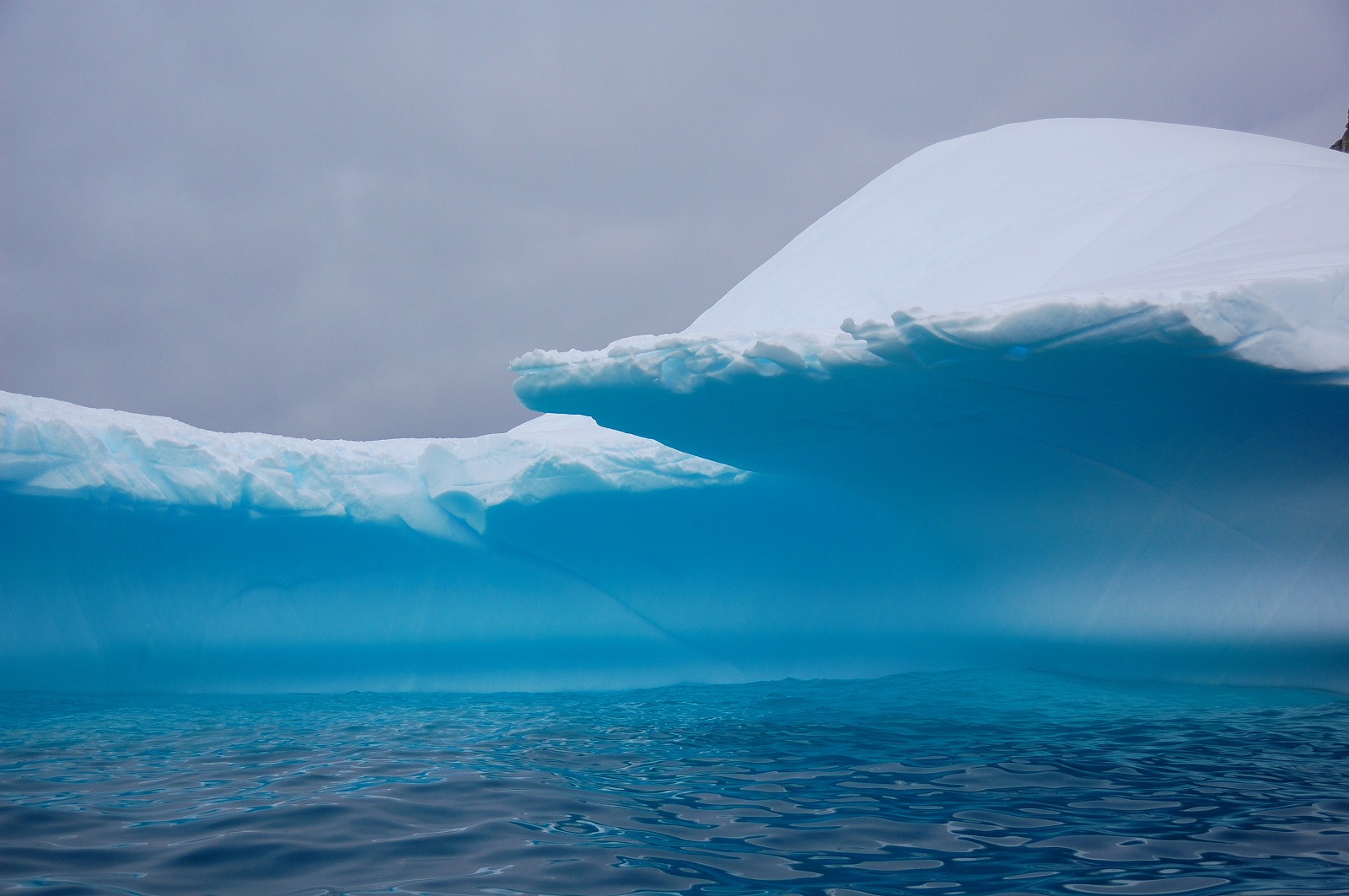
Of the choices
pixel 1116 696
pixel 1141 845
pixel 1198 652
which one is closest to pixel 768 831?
pixel 1141 845

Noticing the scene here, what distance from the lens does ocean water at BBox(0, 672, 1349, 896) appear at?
233 centimetres

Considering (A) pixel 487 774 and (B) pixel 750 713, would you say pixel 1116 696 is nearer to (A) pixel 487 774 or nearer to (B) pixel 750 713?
(B) pixel 750 713

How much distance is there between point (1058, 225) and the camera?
25.2 feet

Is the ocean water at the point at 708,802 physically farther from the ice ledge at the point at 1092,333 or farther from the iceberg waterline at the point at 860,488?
the ice ledge at the point at 1092,333

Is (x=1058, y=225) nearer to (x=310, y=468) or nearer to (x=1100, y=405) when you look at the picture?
(x=1100, y=405)

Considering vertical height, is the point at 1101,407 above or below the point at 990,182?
below

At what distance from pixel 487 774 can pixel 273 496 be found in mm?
4910

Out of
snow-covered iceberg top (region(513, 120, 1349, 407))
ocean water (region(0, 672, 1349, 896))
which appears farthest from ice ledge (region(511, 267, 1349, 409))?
ocean water (region(0, 672, 1349, 896))

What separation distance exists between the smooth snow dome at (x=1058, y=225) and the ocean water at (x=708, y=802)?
241cm

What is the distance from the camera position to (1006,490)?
654 cm

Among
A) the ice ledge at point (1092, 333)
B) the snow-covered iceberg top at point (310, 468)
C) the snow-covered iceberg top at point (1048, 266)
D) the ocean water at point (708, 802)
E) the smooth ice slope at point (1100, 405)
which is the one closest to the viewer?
the ocean water at point (708, 802)

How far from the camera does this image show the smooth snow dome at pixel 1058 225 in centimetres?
606

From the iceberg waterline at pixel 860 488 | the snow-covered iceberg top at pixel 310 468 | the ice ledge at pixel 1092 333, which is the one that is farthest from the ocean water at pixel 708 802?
the snow-covered iceberg top at pixel 310 468

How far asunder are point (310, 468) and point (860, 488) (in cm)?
483
